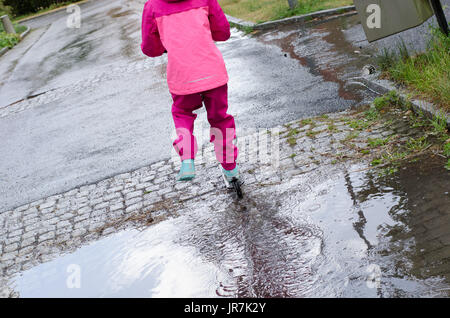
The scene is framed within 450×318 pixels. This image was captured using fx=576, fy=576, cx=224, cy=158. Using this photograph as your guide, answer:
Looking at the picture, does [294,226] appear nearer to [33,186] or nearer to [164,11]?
[164,11]

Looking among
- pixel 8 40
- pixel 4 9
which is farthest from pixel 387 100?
pixel 4 9

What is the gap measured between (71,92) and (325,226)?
26.3 ft

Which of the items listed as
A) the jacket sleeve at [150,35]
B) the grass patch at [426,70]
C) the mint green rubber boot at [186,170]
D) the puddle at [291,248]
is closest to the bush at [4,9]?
the grass patch at [426,70]

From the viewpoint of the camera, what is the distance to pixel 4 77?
14.8 m

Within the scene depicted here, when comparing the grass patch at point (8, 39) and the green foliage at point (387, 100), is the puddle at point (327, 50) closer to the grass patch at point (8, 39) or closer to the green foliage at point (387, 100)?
the green foliage at point (387, 100)

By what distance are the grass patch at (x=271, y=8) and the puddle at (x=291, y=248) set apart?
7853 mm

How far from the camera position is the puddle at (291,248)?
3387 mm

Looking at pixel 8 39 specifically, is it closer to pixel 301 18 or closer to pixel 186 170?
pixel 301 18

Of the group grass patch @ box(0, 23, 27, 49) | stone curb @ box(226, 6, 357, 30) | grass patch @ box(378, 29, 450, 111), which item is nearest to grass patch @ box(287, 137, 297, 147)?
grass patch @ box(378, 29, 450, 111)

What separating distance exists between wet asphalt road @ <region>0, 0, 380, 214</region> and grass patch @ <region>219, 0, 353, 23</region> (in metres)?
0.92

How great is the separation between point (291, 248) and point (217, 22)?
6.25ft

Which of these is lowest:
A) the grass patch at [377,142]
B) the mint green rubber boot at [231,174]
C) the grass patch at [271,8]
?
the grass patch at [377,142]

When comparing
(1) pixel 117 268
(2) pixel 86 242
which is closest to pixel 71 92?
(2) pixel 86 242

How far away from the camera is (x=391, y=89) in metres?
6.00
